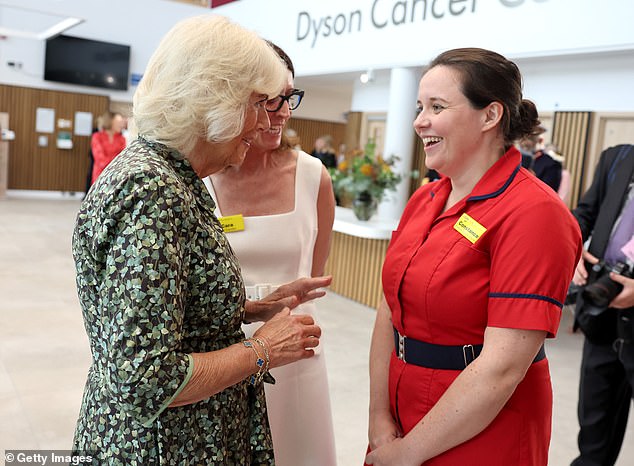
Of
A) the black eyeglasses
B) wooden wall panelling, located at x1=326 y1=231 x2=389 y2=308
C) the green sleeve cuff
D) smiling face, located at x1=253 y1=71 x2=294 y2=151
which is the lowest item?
wooden wall panelling, located at x1=326 y1=231 x2=389 y2=308

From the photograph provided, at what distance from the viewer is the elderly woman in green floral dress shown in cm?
109

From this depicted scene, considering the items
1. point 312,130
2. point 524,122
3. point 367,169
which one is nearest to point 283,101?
point 524,122

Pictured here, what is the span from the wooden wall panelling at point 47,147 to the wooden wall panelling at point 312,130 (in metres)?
4.85

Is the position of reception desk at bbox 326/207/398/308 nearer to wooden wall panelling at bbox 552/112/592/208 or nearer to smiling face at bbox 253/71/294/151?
wooden wall panelling at bbox 552/112/592/208

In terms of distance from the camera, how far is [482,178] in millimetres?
1476

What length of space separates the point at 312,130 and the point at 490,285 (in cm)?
1517

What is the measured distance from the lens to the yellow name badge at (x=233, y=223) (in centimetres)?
191

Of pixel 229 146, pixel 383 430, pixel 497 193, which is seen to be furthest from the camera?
pixel 383 430

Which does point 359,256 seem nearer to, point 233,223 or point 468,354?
point 233,223

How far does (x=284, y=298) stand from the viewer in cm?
174

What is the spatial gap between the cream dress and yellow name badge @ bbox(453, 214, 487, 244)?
0.69m

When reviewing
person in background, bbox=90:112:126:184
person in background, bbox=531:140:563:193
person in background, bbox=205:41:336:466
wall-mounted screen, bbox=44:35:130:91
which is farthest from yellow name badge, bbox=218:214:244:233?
wall-mounted screen, bbox=44:35:130:91

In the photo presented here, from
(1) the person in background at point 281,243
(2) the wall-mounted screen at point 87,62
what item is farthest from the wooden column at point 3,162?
(1) the person in background at point 281,243

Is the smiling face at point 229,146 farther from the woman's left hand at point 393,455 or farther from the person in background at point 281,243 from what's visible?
the woman's left hand at point 393,455
